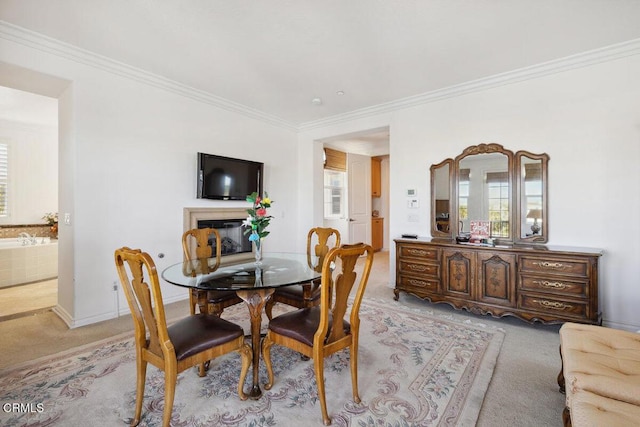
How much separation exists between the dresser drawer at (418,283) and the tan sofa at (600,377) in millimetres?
1585

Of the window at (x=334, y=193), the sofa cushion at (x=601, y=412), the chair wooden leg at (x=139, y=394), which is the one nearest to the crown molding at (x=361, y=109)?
the window at (x=334, y=193)

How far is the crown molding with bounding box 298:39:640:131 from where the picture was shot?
111 inches

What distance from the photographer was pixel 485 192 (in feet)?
11.7

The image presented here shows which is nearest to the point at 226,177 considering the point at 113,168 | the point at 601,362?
the point at 113,168

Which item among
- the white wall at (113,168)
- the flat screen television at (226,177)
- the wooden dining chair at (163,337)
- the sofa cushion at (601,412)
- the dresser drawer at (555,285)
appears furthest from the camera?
the flat screen television at (226,177)

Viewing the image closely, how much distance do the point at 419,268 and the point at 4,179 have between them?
7097 mm

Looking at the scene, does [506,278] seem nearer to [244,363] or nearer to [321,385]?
[321,385]

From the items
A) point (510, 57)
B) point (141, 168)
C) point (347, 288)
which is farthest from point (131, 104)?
point (510, 57)

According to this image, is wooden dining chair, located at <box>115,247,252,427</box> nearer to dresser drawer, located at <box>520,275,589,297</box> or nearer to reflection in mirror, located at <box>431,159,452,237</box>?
dresser drawer, located at <box>520,275,589,297</box>

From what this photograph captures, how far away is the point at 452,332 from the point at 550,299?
3.17 feet

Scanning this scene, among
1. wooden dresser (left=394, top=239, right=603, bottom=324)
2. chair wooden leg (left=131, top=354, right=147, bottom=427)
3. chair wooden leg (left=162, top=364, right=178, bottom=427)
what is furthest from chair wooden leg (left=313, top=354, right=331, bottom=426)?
wooden dresser (left=394, top=239, right=603, bottom=324)

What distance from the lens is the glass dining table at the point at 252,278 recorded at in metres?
1.83

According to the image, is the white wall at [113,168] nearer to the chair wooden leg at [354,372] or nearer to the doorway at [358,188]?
the chair wooden leg at [354,372]

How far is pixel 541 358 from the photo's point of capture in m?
2.31
